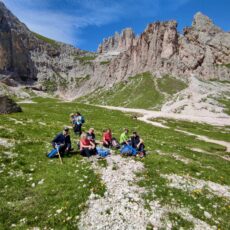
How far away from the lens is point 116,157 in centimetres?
2167

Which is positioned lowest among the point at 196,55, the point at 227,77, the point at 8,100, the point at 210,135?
the point at 210,135

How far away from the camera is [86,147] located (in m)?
21.3

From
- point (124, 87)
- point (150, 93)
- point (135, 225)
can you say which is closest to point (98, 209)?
point (135, 225)

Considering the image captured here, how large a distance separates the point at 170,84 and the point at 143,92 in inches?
858

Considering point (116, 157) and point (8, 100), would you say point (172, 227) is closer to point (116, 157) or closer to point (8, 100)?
point (116, 157)

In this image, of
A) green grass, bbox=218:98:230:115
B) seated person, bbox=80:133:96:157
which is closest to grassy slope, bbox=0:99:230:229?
seated person, bbox=80:133:96:157

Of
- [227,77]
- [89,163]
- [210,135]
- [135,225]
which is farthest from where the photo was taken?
[227,77]

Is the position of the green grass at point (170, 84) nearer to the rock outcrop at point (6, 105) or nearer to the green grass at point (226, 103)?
the green grass at point (226, 103)

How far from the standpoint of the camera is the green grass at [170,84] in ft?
530

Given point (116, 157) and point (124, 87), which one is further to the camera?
point (124, 87)

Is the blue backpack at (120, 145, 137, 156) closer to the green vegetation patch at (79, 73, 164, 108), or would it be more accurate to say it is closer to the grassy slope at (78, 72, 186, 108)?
the grassy slope at (78, 72, 186, 108)

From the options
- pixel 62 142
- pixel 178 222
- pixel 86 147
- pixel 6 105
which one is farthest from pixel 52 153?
pixel 6 105

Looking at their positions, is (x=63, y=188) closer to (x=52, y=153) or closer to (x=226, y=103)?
(x=52, y=153)

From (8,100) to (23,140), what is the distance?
77.4 ft
